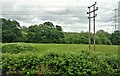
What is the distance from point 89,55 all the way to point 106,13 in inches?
55.1

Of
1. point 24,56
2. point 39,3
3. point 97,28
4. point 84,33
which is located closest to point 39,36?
point 84,33

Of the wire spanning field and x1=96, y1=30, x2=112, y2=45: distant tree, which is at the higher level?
x1=96, y1=30, x2=112, y2=45: distant tree

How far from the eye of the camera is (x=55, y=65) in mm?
2535

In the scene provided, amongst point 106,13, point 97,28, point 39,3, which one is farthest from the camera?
point 97,28

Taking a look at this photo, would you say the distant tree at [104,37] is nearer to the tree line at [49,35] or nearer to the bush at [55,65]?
the tree line at [49,35]

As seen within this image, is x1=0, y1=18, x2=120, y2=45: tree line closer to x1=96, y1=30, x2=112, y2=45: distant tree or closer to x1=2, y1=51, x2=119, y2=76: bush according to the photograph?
x1=96, y1=30, x2=112, y2=45: distant tree

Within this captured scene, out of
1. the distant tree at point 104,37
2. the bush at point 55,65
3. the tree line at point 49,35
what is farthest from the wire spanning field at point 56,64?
the tree line at point 49,35

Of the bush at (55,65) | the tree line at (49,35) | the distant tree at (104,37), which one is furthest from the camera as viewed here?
the tree line at (49,35)

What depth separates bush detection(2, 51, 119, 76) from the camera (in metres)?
2.52

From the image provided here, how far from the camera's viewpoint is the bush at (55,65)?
8.27 ft

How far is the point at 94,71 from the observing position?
255 cm

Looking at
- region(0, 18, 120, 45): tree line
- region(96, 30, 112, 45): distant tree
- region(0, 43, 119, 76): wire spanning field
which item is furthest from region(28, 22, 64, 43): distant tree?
region(0, 43, 119, 76): wire spanning field

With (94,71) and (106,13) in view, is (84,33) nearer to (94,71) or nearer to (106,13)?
(106,13)

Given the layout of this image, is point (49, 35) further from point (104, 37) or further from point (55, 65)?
point (55, 65)
